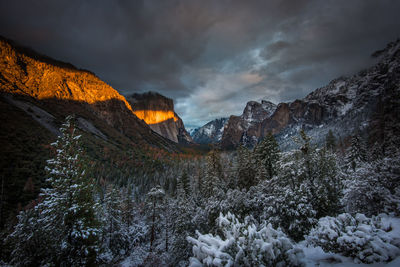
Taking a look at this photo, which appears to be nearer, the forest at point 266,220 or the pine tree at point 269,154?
the forest at point 266,220

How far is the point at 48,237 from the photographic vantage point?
34.2 ft

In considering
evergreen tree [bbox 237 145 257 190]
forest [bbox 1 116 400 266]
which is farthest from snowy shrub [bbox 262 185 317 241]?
evergreen tree [bbox 237 145 257 190]

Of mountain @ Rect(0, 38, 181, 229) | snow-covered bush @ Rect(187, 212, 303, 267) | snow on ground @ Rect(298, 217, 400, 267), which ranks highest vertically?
mountain @ Rect(0, 38, 181, 229)

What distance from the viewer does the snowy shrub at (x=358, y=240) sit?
146 inches

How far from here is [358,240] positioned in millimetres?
→ 3957

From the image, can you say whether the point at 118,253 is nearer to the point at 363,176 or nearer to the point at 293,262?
the point at 293,262

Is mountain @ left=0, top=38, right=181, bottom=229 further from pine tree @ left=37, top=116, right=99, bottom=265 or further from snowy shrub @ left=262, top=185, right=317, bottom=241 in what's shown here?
snowy shrub @ left=262, top=185, right=317, bottom=241

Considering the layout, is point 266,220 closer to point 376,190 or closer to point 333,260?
point 333,260

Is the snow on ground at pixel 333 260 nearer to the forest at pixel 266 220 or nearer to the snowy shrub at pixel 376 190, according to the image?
the forest at pixel 266 220

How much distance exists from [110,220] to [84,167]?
55.3ft

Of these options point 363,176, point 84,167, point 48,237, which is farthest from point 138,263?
point 363,176

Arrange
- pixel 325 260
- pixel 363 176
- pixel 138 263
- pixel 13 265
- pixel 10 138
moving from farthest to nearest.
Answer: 1. pixel 10 138
2. pixel 138 263
3. pixel 13 265
4. pixel 363 176
5. pixel 325 260

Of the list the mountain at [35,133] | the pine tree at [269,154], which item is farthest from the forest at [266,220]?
the pine tree at [269,154]

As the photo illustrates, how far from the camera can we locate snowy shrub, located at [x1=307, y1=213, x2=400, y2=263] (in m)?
3.71
